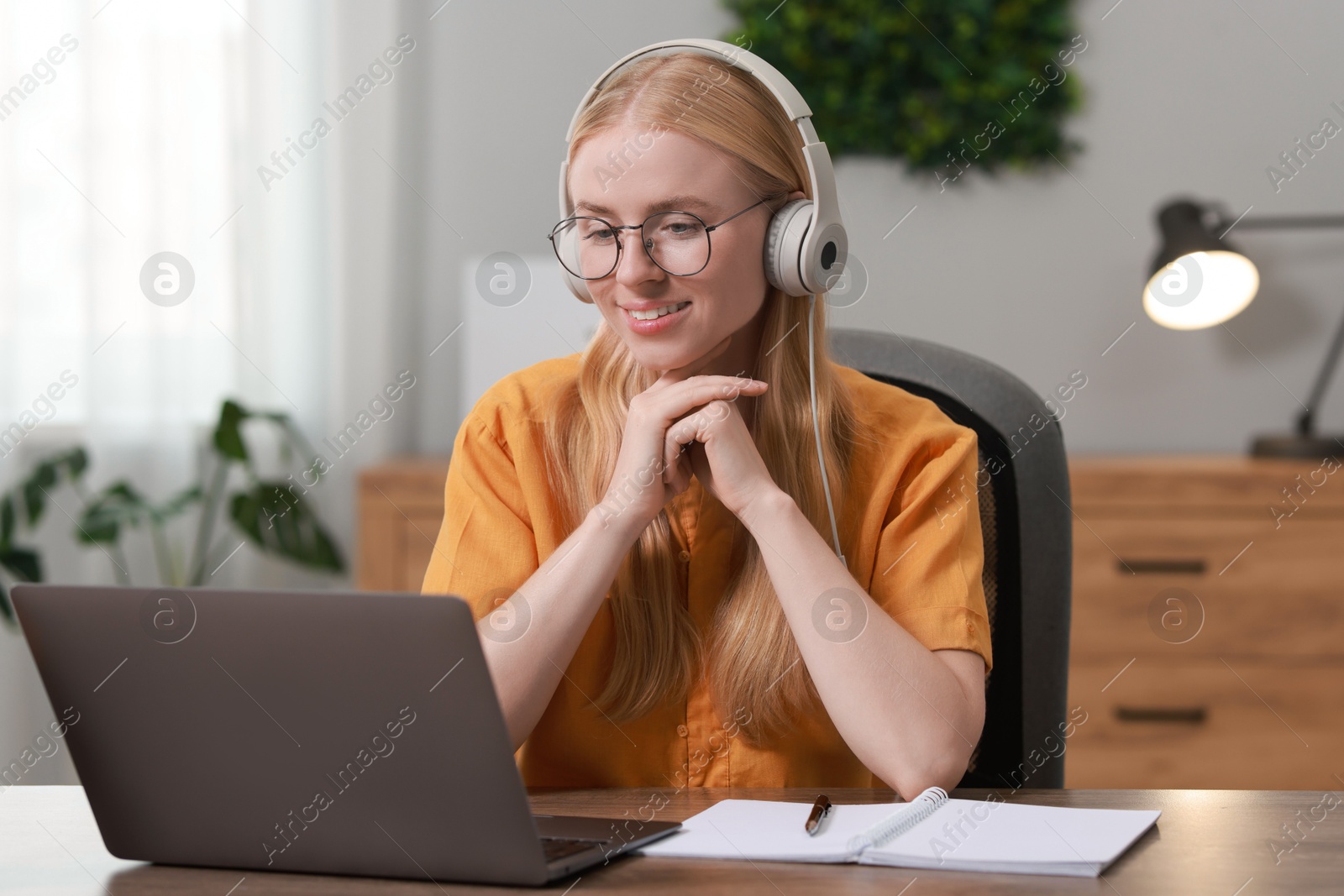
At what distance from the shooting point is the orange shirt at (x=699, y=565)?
1.14 m

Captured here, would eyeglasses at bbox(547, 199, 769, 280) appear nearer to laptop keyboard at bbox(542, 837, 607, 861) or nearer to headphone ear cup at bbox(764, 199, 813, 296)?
headphone ear cup at bbox(764, 199, 813, 296)

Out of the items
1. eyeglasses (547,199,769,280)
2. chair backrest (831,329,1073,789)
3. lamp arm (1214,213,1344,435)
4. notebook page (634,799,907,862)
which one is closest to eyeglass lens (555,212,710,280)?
eyeglasses (547,199,769,280)

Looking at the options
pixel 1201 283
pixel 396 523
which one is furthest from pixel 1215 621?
pixel 396 523

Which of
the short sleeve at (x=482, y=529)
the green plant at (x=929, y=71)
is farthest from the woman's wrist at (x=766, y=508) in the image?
the green plant at (x=929, y=71)

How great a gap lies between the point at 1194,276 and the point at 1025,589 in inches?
64.8

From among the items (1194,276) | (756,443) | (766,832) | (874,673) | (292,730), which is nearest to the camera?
(292,730)

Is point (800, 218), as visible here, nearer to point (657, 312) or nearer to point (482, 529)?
point (657, 312)

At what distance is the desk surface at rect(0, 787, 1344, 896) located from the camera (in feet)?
2.21

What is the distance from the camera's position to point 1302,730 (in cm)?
240

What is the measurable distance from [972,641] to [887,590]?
0.10 metres

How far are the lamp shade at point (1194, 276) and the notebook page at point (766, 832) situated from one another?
2007mm

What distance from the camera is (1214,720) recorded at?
2.41 m

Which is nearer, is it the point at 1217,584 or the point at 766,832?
the point at 766,832

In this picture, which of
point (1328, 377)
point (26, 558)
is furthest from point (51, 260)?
point (1328, 377)
